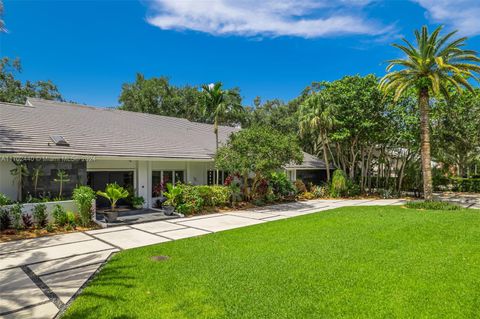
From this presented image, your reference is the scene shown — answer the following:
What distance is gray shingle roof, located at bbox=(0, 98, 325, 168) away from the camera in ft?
44.2

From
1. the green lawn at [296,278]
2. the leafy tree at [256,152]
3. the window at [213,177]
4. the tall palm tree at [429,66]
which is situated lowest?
the green lawn at [296,278]

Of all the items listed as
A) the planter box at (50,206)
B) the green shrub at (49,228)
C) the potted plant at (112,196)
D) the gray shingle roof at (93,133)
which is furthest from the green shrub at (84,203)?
the gray shingle roof at (93,133)

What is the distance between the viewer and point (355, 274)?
643 cm

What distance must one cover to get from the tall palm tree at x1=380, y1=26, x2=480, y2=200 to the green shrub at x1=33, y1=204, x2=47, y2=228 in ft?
60.3

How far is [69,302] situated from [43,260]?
3355mm

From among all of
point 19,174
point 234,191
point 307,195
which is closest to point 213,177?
point 234,191

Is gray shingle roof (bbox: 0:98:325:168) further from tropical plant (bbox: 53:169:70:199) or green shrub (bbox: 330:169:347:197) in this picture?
green shrub (bbox: 330:169:347:197)

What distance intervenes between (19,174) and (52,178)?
1207 millimetres

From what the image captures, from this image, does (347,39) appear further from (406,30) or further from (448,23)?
(448,23)

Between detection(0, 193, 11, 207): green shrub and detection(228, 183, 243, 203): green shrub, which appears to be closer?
detection(0, 193, 11, 207): green shrub

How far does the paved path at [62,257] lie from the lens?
5492mm

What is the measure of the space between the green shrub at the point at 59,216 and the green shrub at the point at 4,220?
141 centimetres

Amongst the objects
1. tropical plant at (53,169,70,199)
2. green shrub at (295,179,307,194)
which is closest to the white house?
tropical plant at (53,169,70,199)

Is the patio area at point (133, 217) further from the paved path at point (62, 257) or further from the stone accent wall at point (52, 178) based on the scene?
the stone accent wall at point (52, 178)
